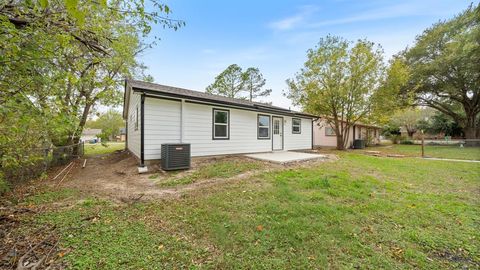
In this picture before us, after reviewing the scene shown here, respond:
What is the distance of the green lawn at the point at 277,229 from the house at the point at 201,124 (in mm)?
3118

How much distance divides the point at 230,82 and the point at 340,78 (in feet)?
46.8

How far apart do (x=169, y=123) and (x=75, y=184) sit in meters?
3.31

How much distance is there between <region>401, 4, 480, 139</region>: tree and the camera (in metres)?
15.2

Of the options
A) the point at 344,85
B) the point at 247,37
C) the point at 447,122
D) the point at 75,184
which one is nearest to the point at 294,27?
the point at 247,37

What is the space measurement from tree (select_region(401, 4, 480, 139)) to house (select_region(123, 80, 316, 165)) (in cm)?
1359

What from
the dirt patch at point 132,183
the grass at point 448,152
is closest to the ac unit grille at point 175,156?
the dirt patch at point 132,183

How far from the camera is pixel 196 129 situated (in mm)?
7926

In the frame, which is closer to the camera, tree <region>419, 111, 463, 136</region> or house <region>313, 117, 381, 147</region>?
house <region>313, 117, 381, 147</region>

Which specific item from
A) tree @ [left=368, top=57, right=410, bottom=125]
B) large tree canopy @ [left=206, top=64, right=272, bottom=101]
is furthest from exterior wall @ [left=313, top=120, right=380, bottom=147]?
large tree canopy @ [left=206, top=64, right=272, bottom=101]

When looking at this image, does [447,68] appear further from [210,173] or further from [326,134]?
[210,173]

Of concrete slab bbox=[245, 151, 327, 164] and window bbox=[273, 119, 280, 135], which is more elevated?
window bbox=[273, 119, 280, 135]

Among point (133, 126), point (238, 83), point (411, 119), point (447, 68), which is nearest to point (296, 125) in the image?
point (133, 126)

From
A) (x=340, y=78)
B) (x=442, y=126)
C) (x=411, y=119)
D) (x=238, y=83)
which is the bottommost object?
(x=442, y=126)

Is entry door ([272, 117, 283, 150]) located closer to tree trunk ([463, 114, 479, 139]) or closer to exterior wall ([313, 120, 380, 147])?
exterior wall ([313, 120, 380, 147])
